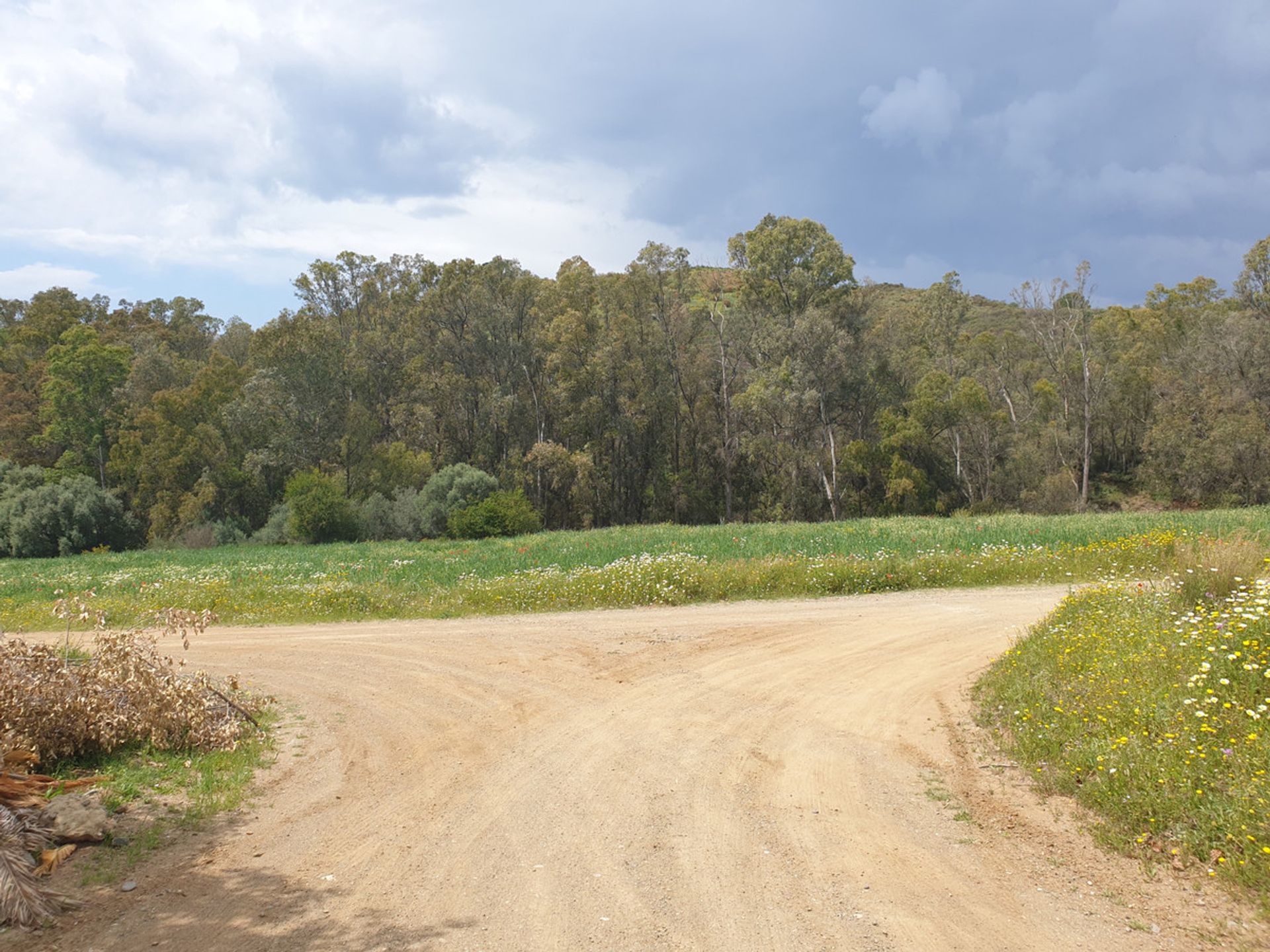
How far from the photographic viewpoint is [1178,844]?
5207 mm

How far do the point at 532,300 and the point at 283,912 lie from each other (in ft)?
173

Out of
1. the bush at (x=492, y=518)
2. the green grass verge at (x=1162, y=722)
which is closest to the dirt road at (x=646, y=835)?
the green grass verge at (x=1162, y=722)

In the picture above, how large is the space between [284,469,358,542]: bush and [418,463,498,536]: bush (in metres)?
4.07

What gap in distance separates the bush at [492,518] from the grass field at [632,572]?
1377cm

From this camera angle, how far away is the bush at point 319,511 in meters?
44.3

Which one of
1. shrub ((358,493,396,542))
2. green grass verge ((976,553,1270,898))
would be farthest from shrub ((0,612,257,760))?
shrub ((358,493,396,542))

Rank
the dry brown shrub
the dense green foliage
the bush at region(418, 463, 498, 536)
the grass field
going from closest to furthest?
the dry brown shrub → the grass field → the bush at region(418, 463, 498, 536) → the dense green foliage

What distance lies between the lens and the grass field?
18031 mm

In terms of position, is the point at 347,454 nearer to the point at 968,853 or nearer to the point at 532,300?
the point at 532,300

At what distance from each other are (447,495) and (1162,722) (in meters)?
42.7

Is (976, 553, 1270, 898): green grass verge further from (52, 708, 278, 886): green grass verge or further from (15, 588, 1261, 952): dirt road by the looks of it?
(52, 708, 278, 886): green grass verge

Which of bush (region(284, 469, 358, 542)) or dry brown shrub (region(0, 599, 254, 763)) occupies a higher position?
bush (region(284, 469, 358, 542))

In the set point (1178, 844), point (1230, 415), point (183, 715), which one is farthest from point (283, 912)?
point (1230, 415)

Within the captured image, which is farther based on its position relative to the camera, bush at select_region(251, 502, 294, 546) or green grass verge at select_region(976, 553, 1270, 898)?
bush at select_region(251, 502, 294, 546)
